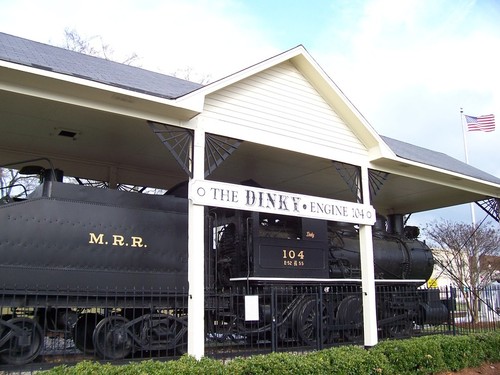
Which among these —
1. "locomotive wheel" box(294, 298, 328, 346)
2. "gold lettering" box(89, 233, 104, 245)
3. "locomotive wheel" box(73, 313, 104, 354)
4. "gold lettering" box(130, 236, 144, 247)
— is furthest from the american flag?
"locomotive wheel" box(73, 313, 104, 354)

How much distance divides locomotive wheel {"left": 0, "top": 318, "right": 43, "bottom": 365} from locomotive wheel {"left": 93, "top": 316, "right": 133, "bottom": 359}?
36.9 inches

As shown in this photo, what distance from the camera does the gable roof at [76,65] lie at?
7512 mm

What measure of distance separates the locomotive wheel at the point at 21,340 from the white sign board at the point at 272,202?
335 cm

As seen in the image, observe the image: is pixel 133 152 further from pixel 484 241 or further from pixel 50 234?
pixel 484 241

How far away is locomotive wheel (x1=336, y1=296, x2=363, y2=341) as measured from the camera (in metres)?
12.4

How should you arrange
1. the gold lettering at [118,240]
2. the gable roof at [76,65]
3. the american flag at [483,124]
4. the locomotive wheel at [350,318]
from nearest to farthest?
the gable roof at [76,65]
the gold lettering at [118,240]
the locomotive wheel at [350,318]
the american flag at [483,124]

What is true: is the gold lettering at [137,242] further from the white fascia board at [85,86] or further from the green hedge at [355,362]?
the green hedge at [355,362]

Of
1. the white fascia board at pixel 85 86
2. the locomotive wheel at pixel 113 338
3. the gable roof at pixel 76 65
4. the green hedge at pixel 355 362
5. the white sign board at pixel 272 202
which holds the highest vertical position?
the gable roof at pixel 76 65

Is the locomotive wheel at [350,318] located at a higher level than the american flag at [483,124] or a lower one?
lower

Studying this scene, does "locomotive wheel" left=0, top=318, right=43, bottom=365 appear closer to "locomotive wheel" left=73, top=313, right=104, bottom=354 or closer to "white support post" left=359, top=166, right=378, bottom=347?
"locomotive wheel" left=73, top=313, right=104, bottom=354

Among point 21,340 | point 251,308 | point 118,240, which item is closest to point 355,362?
point 251,308

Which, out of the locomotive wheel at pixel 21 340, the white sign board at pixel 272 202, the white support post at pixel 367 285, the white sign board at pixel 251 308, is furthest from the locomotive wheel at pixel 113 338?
the white support post at pixel 367 285

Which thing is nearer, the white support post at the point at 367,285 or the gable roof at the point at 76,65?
the gable roof at the point at 76,65

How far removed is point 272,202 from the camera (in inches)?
374
